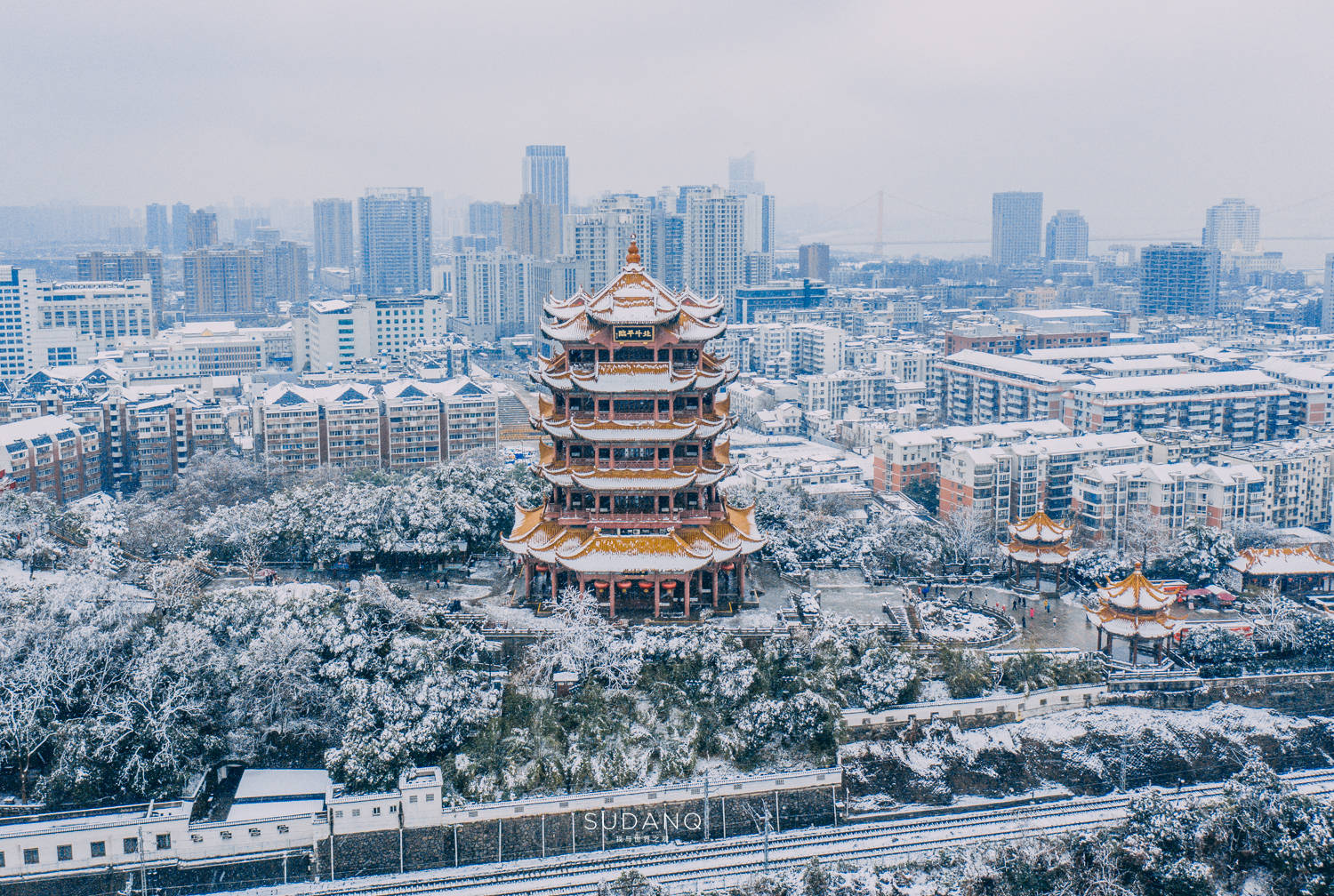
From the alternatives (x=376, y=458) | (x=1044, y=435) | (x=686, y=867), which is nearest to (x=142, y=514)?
(x=376, y=458)

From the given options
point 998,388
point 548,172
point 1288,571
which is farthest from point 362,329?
point 548,172

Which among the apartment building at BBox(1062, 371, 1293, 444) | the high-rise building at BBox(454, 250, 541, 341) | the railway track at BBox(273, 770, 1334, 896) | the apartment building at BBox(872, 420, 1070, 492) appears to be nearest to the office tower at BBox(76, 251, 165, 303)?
the high-rise building at BBox(454, 250, 541, 341)

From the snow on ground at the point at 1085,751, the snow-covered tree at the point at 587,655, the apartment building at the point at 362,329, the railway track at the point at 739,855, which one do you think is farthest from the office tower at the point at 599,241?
the railway track at the point at 739,855

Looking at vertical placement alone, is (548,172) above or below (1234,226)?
above

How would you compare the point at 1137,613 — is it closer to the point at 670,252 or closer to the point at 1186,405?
the point at 1186,405

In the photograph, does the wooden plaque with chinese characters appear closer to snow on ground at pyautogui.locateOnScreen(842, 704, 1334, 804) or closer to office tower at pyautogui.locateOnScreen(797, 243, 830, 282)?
snow on ground at pyautogui.locateOnScreen(842, 704, 1334, 804)

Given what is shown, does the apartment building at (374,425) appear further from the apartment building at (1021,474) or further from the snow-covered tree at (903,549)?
the snow-covered tree at (903,549)

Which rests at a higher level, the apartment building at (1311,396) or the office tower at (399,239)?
the office tower at (399,239)
